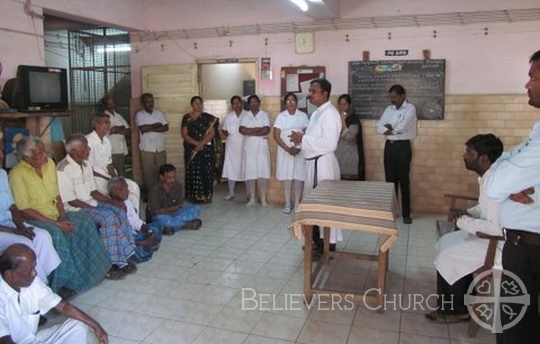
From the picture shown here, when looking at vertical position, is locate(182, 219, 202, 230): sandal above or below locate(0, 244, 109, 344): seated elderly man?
below

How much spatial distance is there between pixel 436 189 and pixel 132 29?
4.91 metres

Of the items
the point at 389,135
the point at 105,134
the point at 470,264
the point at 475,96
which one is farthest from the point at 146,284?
the point at 475,96

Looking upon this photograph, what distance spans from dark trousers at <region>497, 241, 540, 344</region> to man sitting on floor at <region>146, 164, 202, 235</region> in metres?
3.69

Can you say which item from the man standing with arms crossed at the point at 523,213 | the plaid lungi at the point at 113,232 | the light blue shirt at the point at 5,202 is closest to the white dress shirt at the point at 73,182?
the plaid lungi at the point at 113,232

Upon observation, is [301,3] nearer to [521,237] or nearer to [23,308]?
[521,237]

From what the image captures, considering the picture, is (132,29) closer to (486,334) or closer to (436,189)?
(436,189)

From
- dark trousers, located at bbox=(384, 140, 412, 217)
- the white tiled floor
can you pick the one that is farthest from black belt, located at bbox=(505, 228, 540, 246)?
dark trousers, located at bbox=(384, 140, 412, 217)

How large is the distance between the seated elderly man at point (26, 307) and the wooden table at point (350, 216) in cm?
148

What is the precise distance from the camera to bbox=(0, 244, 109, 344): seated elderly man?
2.20 metres

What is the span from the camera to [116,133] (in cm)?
635

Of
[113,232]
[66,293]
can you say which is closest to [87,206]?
[113,232]

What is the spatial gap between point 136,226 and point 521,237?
11.5 feet

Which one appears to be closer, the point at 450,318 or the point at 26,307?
the point at 26,307

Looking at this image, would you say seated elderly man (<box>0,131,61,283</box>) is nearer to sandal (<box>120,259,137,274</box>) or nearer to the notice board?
sandal (<box>120,259,137,274</box>)
